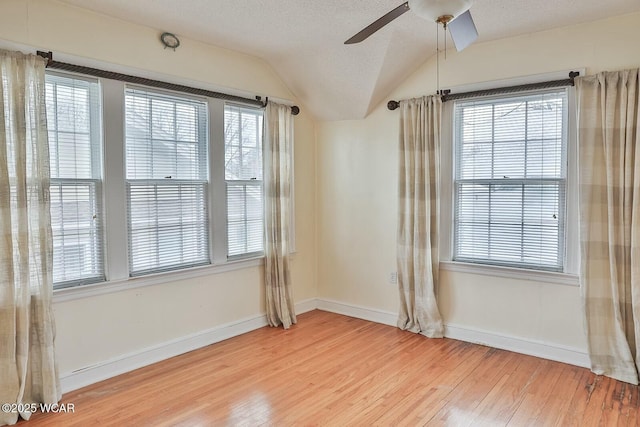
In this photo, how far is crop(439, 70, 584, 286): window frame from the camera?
11.0 feet

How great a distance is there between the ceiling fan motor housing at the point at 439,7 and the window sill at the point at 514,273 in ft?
7.69

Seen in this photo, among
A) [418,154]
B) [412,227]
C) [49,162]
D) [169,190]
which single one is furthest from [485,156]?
[49,162]

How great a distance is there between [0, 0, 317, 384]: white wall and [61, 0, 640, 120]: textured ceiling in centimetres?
12

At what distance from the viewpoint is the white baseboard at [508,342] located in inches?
133

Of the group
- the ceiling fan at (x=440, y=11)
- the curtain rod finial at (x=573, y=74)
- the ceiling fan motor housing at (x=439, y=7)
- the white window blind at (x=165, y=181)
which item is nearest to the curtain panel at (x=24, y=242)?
the white window blind at (x=165, y=181)

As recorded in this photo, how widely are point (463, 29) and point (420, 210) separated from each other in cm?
190

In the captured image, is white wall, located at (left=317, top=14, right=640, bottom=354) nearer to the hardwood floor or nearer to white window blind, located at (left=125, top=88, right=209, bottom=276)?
the hardwood floor

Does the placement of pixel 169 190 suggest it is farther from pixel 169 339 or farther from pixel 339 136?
pixel 339 136

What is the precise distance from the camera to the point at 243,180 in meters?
4.14

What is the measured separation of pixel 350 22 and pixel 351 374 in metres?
2.66

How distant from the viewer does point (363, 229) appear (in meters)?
4.61

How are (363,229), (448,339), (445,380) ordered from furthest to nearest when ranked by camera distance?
(363,229) < (448,339) < (445,380)

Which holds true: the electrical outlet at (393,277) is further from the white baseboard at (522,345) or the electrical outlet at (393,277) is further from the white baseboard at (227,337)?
the white baseboard at (522,345)

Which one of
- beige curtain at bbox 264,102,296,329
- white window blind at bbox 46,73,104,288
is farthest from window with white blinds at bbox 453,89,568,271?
white window blind at bbox 46,73,104,288
